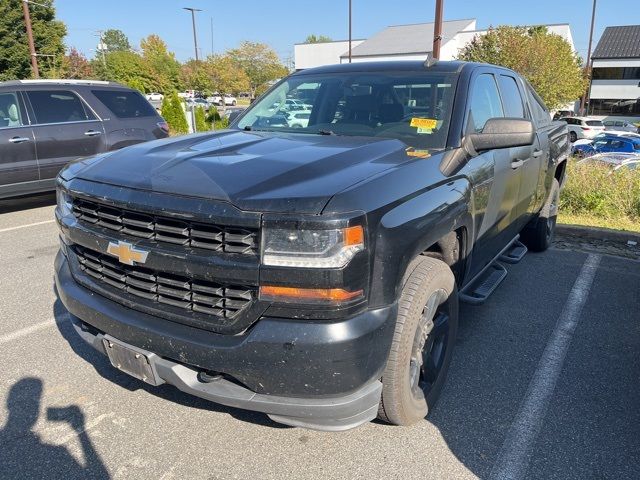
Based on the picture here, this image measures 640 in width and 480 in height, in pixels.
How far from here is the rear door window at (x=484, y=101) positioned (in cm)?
354

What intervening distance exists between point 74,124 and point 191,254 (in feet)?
22.7

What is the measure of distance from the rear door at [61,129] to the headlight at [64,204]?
5.44 metres

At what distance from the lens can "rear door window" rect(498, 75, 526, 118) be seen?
4320 millimetres

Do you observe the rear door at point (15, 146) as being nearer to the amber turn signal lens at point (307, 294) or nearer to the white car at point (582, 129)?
the amber turn signal lens at point (307, 294)

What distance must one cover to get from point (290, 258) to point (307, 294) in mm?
158

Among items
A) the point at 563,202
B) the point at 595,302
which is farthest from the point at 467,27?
the point at 595,302

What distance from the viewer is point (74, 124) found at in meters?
8.06

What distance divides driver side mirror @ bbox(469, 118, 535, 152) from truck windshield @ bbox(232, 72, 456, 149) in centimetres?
21

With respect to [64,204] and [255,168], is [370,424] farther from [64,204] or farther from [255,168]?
[64,204]

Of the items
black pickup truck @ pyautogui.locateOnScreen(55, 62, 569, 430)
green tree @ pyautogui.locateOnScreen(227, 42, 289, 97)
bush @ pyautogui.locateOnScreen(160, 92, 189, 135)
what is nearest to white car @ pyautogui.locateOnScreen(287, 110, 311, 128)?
black pickup truck @ pyautogui.locateOnScreen(55, 62, 569, 430)

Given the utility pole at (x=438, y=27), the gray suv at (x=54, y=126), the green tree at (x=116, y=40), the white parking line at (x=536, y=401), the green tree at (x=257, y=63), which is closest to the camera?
the white parking line at (x=536, y=401)

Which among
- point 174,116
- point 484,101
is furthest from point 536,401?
point 174,116

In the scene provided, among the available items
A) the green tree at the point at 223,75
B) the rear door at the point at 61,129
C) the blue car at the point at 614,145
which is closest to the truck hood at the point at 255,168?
the rear door at the point at 61,129

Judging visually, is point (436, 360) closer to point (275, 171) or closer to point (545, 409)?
point (545, 409)
